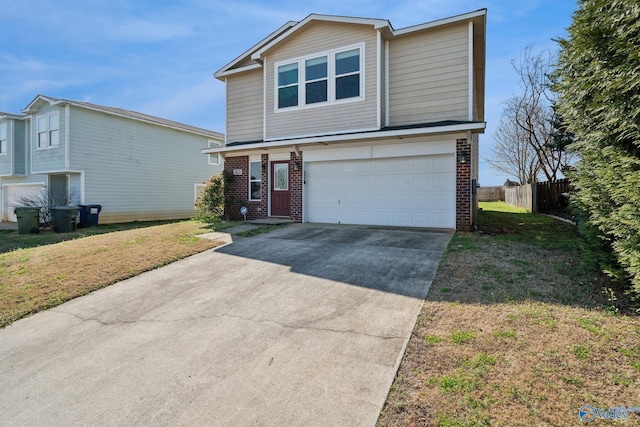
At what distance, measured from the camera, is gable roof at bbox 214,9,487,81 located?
10.1 meters

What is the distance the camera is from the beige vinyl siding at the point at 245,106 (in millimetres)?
13609

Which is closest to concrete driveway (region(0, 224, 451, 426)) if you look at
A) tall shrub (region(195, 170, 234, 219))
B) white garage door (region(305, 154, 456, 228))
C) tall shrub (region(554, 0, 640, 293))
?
tall shrub (region(554, 0, 640, 293))

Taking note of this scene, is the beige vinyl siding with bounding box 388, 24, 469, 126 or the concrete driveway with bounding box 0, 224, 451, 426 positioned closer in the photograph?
the concrete driveway with bounding box 0, 224, 451, 426

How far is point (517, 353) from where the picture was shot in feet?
10.7

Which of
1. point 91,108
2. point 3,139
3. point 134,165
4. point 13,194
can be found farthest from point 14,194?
point 91,108

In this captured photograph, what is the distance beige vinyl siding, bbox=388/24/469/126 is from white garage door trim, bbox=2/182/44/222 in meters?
19.4

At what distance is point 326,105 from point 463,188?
5.27 m

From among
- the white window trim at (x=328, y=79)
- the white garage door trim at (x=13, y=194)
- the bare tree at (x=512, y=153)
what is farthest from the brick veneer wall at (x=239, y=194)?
the bare tree at (x=512, y=153)

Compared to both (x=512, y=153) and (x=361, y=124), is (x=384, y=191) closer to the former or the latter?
(x=361, y=124)

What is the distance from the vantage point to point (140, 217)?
18.9m

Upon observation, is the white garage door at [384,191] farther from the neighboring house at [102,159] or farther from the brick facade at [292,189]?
the neighboring house at [102,159]

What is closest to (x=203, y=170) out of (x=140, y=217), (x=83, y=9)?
(x=140, y=217)

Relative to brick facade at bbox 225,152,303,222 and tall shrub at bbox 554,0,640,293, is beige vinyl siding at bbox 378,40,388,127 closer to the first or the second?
brick facade at bbox 225,152,303,222

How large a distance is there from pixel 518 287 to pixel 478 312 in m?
1.19
